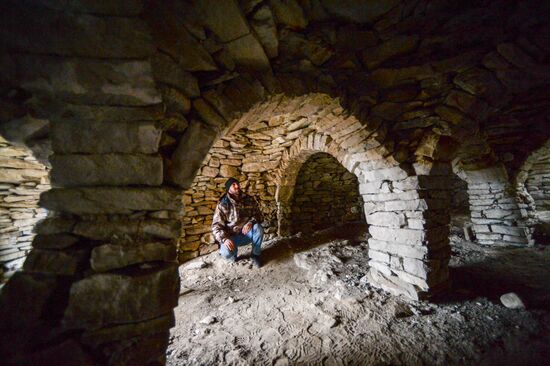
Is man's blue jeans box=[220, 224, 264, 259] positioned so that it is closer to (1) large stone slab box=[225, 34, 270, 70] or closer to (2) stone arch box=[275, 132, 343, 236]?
(2) stone arch box=[275, 132, 343, 236]

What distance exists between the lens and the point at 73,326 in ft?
3.46

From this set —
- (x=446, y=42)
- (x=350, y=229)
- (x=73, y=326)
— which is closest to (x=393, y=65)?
(x=446, y=42)

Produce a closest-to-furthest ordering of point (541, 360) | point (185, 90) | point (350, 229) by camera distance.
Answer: point (185, 90) < point (541, 360) < point (350, 229)

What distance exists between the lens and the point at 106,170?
1.22 meters

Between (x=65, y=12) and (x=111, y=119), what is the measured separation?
55cm

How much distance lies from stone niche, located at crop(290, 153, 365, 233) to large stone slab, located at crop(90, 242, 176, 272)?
4.83m

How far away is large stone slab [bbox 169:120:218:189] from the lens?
4.65 ft

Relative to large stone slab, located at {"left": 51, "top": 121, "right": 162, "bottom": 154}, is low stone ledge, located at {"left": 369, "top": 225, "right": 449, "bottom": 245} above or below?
below

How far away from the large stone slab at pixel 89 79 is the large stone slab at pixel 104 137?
0.13 meters

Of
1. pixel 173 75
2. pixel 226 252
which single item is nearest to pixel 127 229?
pixel 173 75

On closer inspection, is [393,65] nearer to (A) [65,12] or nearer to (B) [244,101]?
(B) [244,101]

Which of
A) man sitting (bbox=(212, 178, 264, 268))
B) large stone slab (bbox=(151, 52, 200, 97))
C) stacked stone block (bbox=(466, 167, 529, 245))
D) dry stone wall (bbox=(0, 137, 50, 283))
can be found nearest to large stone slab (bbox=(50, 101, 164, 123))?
large stone slab (bbox=(151, 52, 200, 97))

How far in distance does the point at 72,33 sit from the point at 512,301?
4349 mm

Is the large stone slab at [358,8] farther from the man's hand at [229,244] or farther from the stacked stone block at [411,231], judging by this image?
the man's hand at [229,244]
